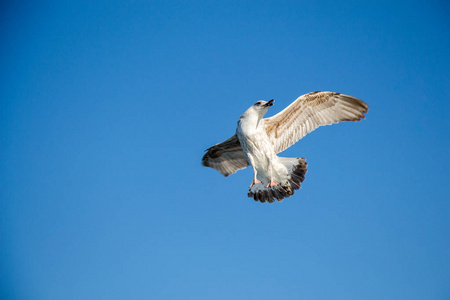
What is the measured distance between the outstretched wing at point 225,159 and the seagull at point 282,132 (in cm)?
67

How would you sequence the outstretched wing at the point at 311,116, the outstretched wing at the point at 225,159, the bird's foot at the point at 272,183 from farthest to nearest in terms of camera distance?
the outstretched wing at the point at 225,159 < the outstretched wing at the point at 311,116 < the bird's foot at the point at 272,183

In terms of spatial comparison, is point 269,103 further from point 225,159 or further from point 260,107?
point 225,159

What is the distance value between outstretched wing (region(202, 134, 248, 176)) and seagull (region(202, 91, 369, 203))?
2.21ft

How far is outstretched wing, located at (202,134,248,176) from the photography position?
941 centimetres

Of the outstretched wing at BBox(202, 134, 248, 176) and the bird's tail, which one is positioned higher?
the outstretched wing at BBox(202, 134, 248, 176)

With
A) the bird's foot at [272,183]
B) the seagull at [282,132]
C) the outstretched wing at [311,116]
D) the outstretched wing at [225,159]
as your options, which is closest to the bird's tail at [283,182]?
the seagull at [282,132]

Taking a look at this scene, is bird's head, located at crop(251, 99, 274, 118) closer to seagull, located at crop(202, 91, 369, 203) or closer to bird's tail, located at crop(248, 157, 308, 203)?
seagull, located at crop(202, 91, 369, 203)

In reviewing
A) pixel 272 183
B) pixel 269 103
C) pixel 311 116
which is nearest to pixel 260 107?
pixel 269 103

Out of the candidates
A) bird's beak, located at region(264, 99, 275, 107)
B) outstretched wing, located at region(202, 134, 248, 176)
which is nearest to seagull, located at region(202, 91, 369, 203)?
bird's beak, located at region(264, 99, 275, 107)

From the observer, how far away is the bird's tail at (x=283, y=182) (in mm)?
7979

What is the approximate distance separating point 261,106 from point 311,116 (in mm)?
1658

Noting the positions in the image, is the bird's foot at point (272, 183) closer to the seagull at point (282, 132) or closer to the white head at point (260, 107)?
the seagull at point (282, 132)

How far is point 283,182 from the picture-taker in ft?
26.7

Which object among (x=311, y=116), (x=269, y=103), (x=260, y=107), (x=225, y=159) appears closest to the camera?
(x=269, y=103)
